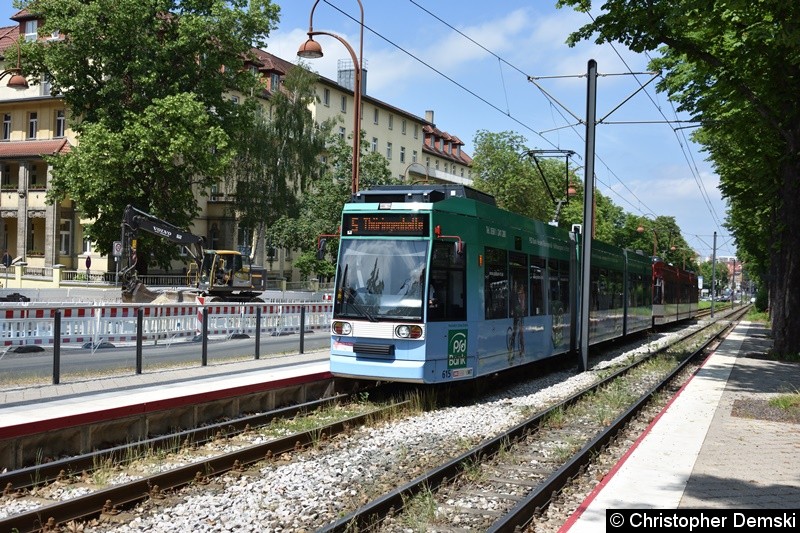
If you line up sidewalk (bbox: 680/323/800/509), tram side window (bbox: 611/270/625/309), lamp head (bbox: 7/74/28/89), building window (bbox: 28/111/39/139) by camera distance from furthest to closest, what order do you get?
building window (bbox: 28/111/39/139) < lamp head (bbox: 7/74/28/89) < tram side window (bbox: 611/270/625/309) < sidewalk (bbox: 680/323/800/509)

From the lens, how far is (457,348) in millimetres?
12508

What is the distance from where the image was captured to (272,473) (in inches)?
325

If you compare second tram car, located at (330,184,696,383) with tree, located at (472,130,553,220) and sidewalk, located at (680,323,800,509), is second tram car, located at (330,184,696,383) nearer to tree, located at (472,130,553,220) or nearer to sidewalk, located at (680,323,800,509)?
sidewalk, located at (680,323,800,509)

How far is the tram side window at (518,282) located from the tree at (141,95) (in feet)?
75.3

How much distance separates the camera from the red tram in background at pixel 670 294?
110 feet

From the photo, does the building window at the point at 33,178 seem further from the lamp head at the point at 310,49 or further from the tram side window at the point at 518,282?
the tram side window at the point at 518,282

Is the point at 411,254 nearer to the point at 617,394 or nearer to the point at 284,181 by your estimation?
the point at 617,394

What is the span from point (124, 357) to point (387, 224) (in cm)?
664

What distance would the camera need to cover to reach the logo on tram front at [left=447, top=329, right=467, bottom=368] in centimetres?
1234

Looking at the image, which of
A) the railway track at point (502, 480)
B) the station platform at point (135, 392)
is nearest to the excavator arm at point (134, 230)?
the station platform at point (135, 392)

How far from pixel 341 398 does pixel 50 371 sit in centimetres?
475

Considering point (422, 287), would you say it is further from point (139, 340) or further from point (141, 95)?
point (141, 95)

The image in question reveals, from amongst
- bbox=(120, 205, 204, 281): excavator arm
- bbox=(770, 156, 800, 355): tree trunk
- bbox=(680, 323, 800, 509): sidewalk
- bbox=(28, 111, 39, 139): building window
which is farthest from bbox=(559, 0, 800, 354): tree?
bbox=(28, 111, 39, 139): building window

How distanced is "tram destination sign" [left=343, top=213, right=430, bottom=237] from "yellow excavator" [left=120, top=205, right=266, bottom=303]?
16901 mm
